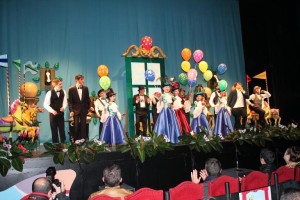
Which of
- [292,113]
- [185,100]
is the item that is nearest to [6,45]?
[185,100]

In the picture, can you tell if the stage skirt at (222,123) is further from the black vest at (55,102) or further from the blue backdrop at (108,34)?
the black vest at (55,102)

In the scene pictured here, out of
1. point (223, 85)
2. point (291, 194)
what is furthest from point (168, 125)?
point (291, 194)

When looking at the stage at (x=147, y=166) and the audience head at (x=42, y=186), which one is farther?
the stage at (x=147, y=166)

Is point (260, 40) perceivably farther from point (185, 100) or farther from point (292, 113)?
point (185, 100)

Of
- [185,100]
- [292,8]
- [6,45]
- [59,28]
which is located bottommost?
[185,100]

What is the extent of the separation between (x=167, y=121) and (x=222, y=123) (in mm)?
1702

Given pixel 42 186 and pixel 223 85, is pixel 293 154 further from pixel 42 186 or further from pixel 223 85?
pixel 223 85

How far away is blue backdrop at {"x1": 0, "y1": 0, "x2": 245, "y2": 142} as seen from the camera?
7.89 metres

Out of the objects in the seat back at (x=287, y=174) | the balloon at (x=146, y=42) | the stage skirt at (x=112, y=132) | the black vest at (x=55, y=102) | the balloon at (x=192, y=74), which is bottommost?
the seat back at (x=287, y=174)

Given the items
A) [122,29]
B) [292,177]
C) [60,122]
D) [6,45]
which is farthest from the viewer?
[122,29]

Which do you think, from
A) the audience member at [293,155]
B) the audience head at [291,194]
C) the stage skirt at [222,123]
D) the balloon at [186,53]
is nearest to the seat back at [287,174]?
the audience member at [293,155]

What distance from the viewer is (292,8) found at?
9.91 meters

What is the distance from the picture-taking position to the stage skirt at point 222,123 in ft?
24.0

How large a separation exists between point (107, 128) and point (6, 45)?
386cm
